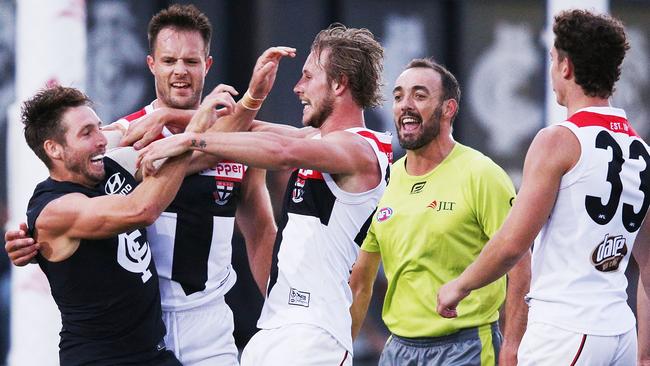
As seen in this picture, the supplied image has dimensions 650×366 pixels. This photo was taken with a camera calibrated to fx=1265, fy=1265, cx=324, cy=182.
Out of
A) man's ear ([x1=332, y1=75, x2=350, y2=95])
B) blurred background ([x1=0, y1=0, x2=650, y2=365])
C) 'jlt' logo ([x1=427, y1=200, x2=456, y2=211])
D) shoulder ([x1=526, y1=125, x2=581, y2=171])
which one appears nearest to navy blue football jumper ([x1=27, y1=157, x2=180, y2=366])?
man's ear ([x1=332, y1=75, x2=350, y2=95])

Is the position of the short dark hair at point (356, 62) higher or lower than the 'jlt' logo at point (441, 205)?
higher

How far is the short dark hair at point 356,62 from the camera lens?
18.8ft

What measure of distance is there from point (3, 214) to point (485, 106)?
4.59 meters

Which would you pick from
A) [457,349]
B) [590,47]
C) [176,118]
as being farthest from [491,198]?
[176,118]

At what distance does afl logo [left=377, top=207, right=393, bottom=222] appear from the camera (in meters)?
6.46

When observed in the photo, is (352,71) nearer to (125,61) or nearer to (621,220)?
(621,220)

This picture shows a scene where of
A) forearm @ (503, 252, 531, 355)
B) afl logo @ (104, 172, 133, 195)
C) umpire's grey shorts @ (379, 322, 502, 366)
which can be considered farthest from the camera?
umpire's grey shorts @ (379, 322, 502, 366)

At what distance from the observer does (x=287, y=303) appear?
18.1 feet

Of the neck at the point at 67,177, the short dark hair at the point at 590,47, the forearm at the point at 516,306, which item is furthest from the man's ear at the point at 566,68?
the neck at the point at 67,177

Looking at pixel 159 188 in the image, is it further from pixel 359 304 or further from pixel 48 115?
pixel 359 304

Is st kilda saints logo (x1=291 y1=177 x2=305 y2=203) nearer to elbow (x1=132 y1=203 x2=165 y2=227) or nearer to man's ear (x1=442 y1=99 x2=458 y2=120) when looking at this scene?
elbow (x1=132 y1=203 x2=165 y2=227)

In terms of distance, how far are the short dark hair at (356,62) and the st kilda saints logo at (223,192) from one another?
755 millimetres

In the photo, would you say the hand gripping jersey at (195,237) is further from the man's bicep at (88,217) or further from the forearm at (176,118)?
the man's bicep at (88,217)

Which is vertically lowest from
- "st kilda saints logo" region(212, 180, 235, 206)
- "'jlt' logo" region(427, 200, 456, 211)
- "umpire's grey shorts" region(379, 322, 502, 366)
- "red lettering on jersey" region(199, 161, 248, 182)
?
"umpire's grey shorts" region(379, 322, 502, 366)
